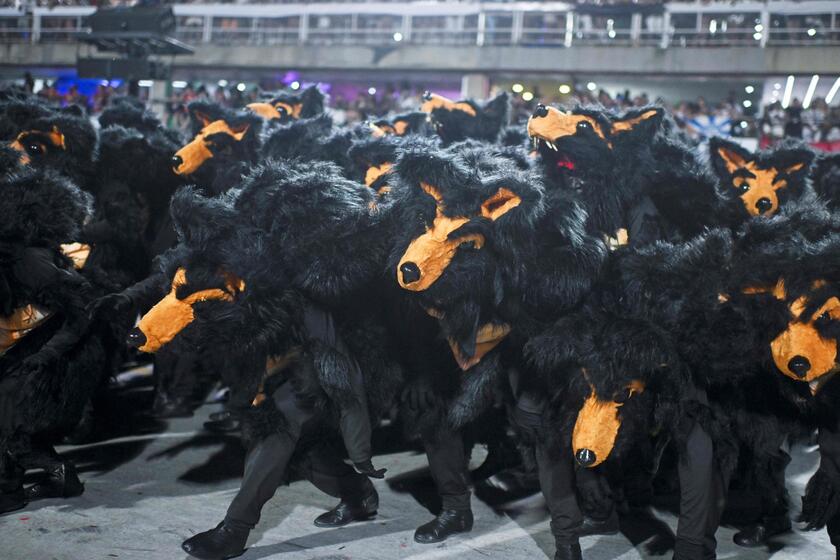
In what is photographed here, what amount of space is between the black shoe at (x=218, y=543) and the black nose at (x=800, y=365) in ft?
7.69

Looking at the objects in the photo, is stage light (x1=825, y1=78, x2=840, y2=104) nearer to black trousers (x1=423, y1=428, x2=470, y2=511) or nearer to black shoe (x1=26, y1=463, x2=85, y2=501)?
black trousers (x1=423, y1=428, x2=470, y2=511)

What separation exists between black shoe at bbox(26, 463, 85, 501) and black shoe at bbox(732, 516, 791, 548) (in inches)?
128

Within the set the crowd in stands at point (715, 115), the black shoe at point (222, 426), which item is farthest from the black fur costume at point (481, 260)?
the crowd in stands at point (715, 115)

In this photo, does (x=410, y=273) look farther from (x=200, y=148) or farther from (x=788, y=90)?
(x=788, y=90)

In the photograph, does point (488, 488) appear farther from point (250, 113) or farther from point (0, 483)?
point (250, 113)

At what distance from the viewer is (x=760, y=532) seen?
4473 mm

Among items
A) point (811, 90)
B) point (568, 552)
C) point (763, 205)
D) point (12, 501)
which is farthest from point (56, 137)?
point (811, 90)

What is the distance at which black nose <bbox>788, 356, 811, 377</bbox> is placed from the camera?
11.4ft

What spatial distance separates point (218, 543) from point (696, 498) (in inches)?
78.3

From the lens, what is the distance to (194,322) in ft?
12.4

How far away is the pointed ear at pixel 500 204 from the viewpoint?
3.82 metres

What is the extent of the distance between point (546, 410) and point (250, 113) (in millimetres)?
3695

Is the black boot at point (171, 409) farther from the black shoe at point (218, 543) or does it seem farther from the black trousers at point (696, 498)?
the black trousers at point (696, 498)

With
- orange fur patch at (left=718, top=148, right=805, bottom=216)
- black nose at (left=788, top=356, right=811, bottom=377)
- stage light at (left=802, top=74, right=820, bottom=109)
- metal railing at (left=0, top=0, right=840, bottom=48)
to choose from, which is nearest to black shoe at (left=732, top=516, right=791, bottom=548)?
black nose at (left=788, top=356, right=811, bottom=377)
